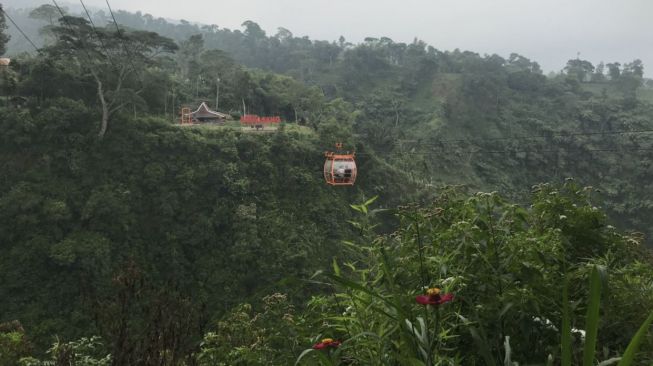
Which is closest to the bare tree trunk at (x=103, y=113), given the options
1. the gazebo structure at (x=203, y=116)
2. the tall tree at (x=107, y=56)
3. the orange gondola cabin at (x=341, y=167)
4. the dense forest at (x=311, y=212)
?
the tall tree at (x=107, y=56)

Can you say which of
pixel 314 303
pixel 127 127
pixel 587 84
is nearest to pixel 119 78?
pixel 127 127

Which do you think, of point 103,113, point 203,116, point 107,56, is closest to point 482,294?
point 103,113

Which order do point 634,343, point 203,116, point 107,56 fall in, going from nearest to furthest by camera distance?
point 634,343, point 107,56, point 203,116

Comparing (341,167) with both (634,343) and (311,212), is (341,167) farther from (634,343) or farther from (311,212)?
(634,343)

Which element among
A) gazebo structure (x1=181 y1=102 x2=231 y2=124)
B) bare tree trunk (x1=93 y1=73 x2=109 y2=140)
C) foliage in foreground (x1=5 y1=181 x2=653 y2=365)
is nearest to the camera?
foliage in foreground (x1=5 y1=181 x2=653 y2=365)

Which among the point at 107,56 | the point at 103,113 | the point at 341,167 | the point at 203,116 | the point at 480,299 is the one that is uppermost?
the point at 107,56

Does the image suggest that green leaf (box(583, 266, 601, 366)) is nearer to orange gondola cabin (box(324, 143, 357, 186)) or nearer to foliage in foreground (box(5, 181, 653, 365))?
foliage in foreground (box(5, 181, 653, 365))

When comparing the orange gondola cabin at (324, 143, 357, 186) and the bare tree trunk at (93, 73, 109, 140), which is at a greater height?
the bare tree trunk at (93, 73, 109, 140)

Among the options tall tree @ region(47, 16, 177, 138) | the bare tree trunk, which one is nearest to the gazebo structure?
tall tree @ region(47, 16, 177, 138)

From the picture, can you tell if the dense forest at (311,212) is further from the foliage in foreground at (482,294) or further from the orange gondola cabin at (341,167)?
the orange gondola cabin at (341,167)
